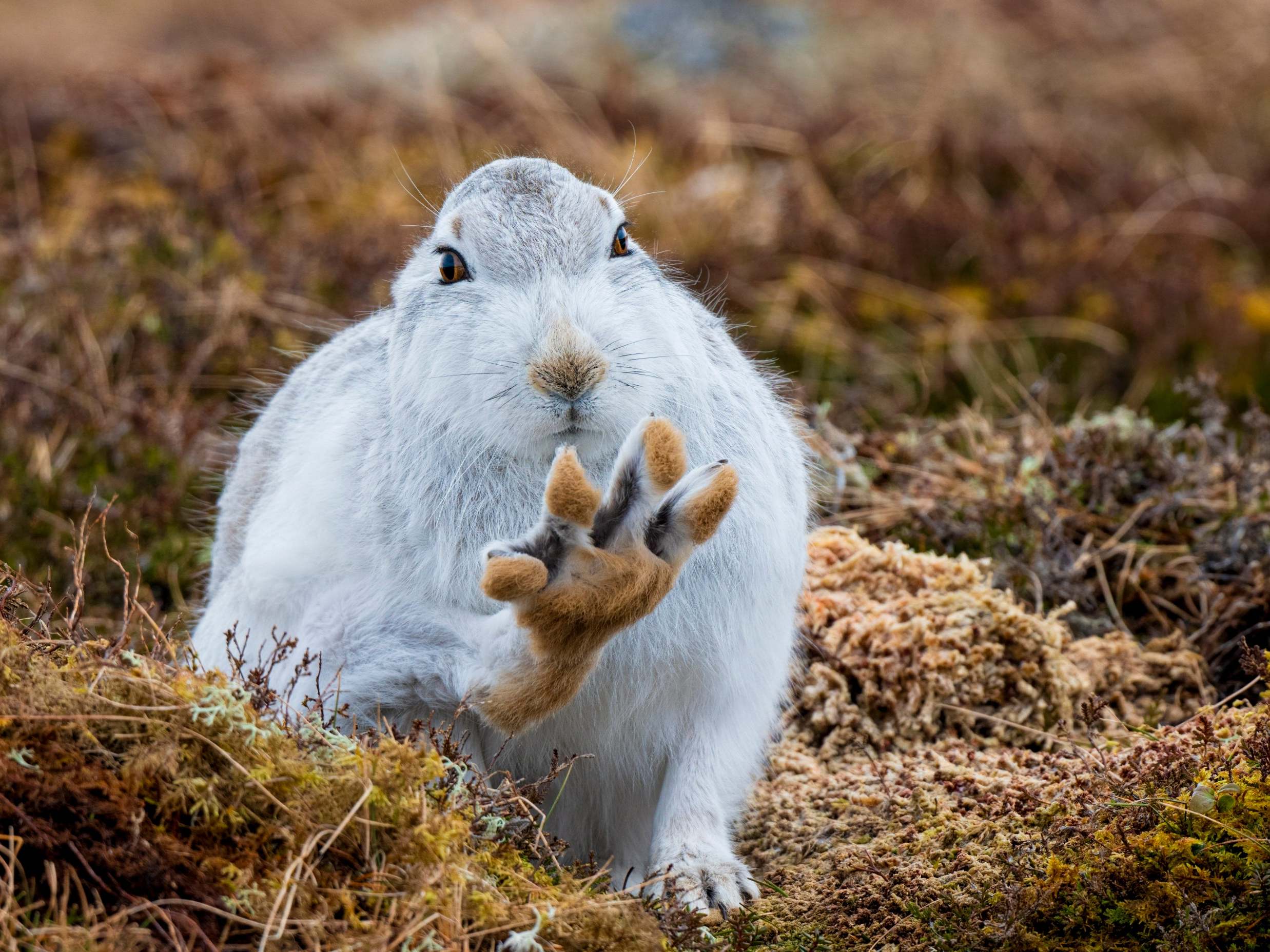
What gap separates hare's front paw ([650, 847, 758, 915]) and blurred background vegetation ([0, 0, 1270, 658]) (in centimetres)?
200

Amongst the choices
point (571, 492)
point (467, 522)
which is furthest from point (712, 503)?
point (467, 522)

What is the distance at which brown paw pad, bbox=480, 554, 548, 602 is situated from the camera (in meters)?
2.68

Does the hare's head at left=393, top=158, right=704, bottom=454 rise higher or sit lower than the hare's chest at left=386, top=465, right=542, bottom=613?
higher

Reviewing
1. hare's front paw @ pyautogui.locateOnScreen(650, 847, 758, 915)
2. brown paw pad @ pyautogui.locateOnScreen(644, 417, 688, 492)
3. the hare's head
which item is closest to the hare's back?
the hare's head

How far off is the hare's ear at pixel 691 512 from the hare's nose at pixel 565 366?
0.29m

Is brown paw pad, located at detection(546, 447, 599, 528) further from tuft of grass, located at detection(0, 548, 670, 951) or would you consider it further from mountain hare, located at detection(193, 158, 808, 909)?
tuft of grass, located at detection(0, 548, 670, 951)

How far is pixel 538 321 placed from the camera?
2.99 meters

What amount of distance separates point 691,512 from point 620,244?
2.85 ft

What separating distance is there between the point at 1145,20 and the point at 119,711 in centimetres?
1372

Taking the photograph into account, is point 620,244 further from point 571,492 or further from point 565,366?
point 571,492

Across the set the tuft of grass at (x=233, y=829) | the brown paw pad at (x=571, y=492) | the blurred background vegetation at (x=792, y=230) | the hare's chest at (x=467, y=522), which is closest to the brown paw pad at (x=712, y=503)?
the brown paw pad at (x=571, y=492)

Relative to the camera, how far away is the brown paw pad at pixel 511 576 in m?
2.68

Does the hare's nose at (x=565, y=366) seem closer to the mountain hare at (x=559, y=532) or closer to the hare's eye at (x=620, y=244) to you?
the mountain hare at (x=559, y=532)

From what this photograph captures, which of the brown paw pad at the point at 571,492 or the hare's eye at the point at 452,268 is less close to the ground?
the hare's eye at the point at 452,268
